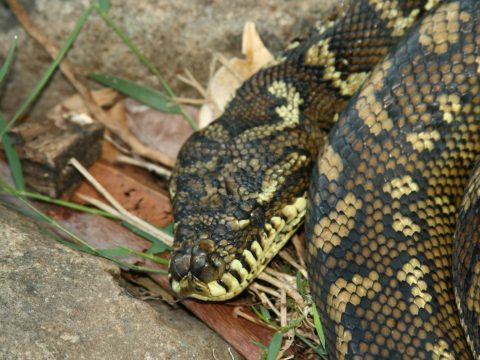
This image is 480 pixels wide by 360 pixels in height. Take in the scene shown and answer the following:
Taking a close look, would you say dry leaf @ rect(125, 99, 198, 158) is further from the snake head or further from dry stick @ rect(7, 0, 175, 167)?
the snake head

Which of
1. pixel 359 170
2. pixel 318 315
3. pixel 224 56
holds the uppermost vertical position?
pixel 224 56

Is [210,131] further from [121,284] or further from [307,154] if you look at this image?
[121,284]

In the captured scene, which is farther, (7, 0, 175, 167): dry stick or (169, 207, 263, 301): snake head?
(7, 0, 175, 167): dry stick

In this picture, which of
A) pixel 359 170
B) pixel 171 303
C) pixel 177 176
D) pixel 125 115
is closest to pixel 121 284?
pixel 171 303

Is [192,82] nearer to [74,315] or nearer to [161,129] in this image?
[161,129]

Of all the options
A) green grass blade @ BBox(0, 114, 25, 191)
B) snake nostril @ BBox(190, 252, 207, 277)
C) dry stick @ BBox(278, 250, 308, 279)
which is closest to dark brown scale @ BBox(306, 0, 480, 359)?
dry stick @ BBox(278, 250, 308, 279)

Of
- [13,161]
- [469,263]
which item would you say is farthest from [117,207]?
[469,263]
